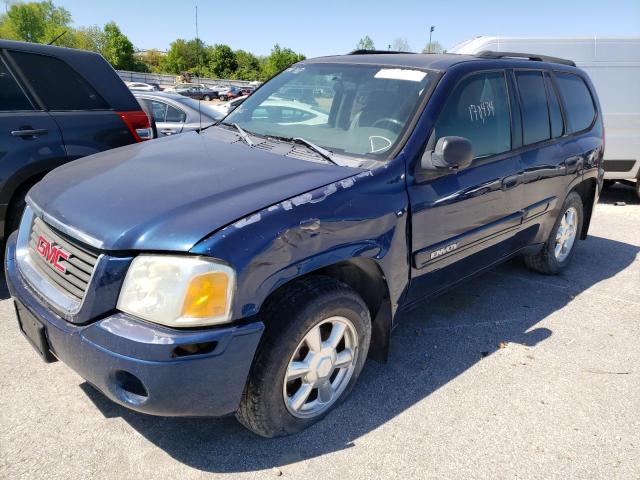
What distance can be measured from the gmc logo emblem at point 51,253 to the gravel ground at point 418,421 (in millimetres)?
808

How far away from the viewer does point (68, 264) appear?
2.22 meters

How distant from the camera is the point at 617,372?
3.22m

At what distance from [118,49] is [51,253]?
88413 millimetres

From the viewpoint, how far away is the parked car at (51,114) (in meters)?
3.88

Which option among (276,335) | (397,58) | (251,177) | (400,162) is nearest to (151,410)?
(276,335)

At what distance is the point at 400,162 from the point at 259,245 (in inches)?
40.5

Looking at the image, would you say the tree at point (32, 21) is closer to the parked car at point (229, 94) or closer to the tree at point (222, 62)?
the tree at point (222, 62)

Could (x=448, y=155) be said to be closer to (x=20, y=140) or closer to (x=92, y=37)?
(x=20, y=140)

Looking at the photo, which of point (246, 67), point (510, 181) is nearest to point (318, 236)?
point (510, 181)

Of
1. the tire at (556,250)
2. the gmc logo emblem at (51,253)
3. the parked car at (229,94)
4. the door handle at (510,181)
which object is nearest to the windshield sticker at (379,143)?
the door handle at (510,181)

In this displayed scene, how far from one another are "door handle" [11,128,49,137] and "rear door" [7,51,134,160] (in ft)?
0.47

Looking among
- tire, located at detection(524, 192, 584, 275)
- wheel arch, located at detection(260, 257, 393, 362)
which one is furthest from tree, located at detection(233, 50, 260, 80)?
wheel arch, located at detection(260, 257, 393, 362)

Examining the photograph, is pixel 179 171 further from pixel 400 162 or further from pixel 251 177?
pixel 400 162

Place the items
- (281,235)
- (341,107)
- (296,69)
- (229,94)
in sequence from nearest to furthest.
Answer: (281,235)
(341,107)
(296,69)
(229,94)
